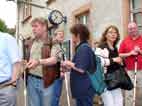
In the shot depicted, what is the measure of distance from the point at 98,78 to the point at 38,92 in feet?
3.19

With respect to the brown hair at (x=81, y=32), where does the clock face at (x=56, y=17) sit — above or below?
above

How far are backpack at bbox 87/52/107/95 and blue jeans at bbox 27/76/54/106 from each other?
0.68 meters

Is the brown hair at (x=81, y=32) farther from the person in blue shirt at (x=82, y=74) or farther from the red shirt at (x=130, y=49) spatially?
the red shirt at (x=130, y=49)

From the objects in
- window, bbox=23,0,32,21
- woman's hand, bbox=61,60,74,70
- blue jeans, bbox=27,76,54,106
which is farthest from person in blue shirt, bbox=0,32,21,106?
window, bbox=23,0,32,21

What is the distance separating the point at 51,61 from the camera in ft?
19.8

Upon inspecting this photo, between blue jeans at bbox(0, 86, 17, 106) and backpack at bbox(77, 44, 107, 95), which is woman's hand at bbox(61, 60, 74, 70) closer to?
backpack at bbox(77, 44, 107, 95)

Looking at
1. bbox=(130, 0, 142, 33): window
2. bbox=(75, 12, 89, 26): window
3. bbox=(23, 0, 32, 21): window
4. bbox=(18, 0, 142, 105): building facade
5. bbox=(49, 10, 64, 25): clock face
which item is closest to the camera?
bbox=(130, 0, 142, 33): window

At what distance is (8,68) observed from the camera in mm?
4832

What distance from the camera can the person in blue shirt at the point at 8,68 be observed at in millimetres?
4758

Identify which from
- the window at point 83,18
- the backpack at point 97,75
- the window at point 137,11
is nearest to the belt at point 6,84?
the backpack at point 97,75

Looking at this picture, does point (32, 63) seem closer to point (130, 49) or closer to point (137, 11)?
point (130, 49)

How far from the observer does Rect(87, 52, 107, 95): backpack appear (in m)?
6.51

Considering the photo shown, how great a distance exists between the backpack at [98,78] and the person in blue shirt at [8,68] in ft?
6.01

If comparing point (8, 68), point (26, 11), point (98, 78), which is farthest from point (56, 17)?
point (8, 68)
